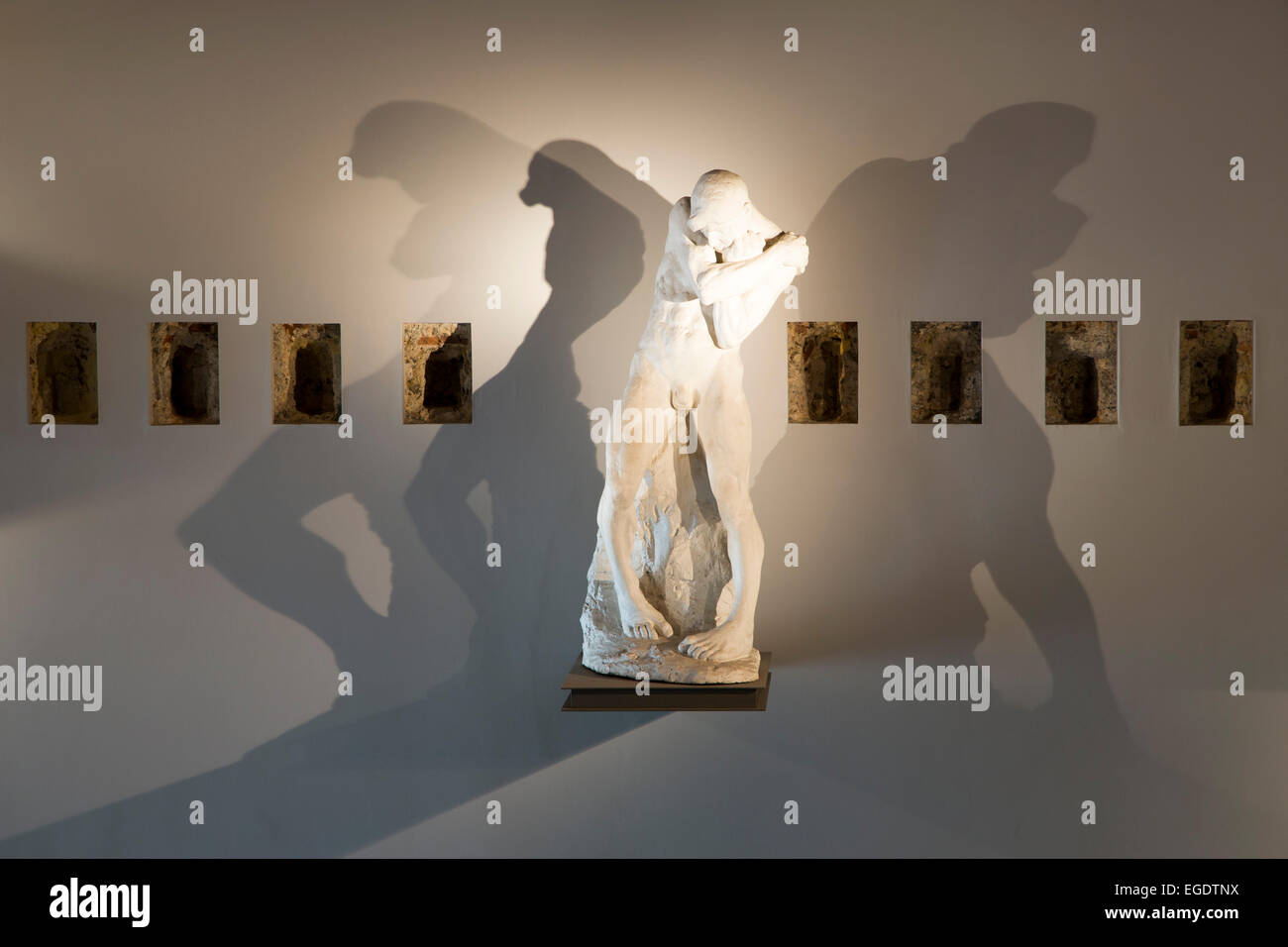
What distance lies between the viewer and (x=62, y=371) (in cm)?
419

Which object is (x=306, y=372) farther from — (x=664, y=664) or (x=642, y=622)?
(x=664, y=664)

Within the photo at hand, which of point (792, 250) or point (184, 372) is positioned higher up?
point (792, 250)

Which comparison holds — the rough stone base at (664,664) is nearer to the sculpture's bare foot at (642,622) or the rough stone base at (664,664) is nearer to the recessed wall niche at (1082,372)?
the sculpture's bare foot at (642,622)

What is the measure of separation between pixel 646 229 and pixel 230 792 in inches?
104

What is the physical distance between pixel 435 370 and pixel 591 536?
86cm

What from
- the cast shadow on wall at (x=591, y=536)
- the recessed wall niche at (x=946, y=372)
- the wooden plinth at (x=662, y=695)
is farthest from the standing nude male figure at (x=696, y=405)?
the recessed wall niche at (x=946, y=372)

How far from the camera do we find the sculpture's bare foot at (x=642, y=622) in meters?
3.50

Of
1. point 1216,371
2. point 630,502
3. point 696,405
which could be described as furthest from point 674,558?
point 1216,371

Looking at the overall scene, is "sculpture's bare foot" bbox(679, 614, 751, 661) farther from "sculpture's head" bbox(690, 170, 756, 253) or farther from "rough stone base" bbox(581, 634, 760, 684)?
"sculpture's head" bbox(690, 170, 756, 253)

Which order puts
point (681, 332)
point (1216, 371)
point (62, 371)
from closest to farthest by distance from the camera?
point (681, 332) → point (1216, 371) → point (62, 371)

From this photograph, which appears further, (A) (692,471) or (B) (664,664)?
(A) (692,471)

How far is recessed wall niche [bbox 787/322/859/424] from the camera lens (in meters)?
4.07

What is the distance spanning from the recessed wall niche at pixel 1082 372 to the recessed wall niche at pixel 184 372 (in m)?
3.12

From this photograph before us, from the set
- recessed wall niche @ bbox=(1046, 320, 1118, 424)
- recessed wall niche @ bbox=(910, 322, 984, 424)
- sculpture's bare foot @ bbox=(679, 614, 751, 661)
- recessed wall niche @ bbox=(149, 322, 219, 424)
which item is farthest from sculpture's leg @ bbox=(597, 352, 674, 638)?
recessed wall niche @ bbox=(149, 322, 219, 424)
